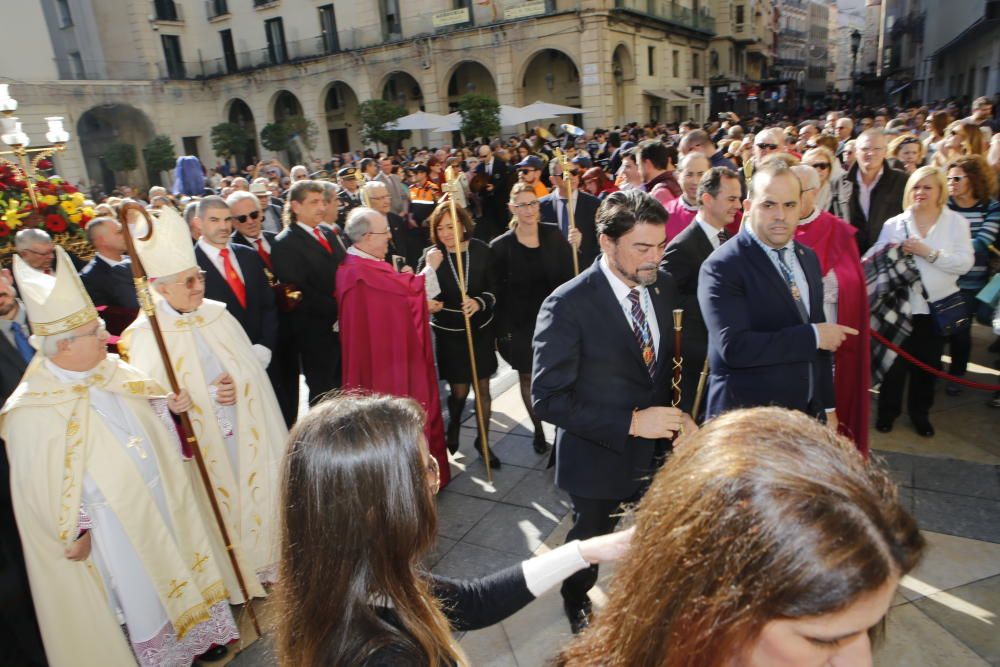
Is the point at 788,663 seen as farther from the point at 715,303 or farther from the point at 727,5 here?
the point at 727,5

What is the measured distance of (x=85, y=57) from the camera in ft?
122

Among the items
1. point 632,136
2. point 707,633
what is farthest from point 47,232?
point 632,136

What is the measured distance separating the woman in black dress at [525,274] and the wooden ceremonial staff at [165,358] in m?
2.38

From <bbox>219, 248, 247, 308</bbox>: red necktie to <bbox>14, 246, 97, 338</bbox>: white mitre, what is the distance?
5.93 feet

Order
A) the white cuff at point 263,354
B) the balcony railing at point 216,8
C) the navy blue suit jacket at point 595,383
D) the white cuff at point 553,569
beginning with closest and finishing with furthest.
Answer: the white cuff at point 553,569 < the navy blue suit jacket at point 595,383 < the white cuff at point 263,354 < the balcony railing at point 216,8

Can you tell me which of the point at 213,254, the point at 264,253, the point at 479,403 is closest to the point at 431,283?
the point at 479,403

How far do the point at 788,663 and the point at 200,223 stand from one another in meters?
4.68

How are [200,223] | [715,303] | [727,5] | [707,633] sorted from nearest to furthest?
1. [707,633]
2. [715,303]
3. [200,223]
4. [727,5]

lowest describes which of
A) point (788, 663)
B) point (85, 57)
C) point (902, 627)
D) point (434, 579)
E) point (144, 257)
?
point (902, 627)

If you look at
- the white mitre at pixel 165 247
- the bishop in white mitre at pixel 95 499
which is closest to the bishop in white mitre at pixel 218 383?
the white mitre at pixel 165 247

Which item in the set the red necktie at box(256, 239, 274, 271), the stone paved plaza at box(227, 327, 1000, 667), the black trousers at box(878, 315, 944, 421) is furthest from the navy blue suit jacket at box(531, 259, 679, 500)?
the red necktie at box(256, 239, 274, 271)

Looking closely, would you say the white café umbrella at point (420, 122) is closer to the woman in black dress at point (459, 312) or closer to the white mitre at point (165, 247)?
the woman in black dress at point (459, 312)

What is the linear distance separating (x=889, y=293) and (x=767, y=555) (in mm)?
4611

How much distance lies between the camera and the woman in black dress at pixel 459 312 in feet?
16.1
